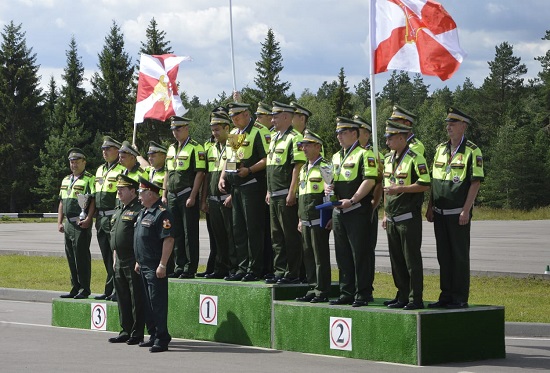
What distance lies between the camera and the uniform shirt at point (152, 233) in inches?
458

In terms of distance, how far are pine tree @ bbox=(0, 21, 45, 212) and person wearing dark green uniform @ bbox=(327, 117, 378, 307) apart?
219 feet

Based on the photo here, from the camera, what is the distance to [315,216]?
469 inches

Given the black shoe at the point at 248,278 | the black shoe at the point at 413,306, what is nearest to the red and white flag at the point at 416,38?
the black shoe at the point at 413,306

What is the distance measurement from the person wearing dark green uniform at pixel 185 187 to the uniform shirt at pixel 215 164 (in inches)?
4.2

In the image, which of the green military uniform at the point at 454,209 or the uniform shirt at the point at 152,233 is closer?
the green military uniform at the point at 454,209

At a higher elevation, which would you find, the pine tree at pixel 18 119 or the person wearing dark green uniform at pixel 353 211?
the pine tree at pixel 18 119

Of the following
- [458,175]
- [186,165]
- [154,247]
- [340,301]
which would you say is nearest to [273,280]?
[340,301]

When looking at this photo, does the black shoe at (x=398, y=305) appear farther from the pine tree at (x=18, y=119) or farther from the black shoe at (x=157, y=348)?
the pine tree at (x=18, y=119)

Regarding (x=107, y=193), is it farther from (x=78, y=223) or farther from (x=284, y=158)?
(x=284, y=158)

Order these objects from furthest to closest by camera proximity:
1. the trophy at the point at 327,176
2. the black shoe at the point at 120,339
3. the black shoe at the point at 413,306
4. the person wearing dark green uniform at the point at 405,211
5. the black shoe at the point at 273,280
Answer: the black shoe at the point at 120,339 → the black shoe at the point at 273,280 → the trophy at the point at 327,176 → the person wearing dark green uniform at the point at 405,211 → the black shoe at the point at 413,306

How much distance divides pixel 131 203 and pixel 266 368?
3.01m

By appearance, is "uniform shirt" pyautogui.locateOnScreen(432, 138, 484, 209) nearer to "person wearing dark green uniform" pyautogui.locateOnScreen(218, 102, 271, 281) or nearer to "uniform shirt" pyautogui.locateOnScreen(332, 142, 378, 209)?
"uniform shirt" pyautogui.locateOnScreen(332, 142, 378, 209)

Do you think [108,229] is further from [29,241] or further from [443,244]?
[29,241]

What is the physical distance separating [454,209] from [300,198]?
1.99 m
